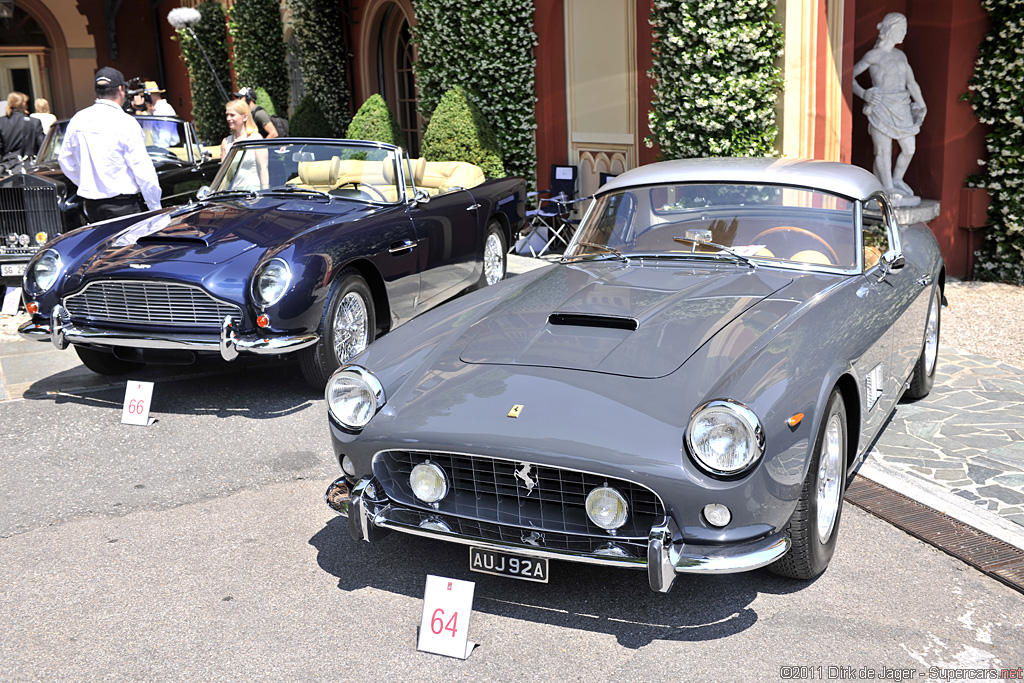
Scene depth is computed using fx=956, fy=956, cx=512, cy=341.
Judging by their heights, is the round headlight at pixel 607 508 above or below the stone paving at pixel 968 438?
above

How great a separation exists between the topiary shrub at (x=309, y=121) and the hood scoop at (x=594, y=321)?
1361 cm

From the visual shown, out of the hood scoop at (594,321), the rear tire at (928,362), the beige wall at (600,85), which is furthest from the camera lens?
the beige wall at (600,85)

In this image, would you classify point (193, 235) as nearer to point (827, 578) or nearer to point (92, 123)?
point (92, 123)

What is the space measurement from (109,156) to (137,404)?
2776mm

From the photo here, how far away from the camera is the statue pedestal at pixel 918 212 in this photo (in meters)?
8.77

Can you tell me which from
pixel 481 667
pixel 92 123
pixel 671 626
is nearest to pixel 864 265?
pixel 671 626

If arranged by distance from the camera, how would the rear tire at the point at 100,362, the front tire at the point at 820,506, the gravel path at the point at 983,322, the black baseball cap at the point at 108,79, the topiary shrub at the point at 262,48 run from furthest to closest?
the topiary shrub at the point at 262,48
the black baseball cap at the point at 108,79
the gravel path at the point at 983,322
the rear tire at the point at 100,362
the front tire at the point at 820,506

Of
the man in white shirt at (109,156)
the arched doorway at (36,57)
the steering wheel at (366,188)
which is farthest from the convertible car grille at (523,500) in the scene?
the arched doorway at (36,57)

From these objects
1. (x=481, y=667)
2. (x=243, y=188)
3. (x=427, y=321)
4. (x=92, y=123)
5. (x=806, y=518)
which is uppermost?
(x=92, y=123)

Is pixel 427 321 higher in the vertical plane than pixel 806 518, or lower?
higher

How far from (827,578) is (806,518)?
1.53 ft

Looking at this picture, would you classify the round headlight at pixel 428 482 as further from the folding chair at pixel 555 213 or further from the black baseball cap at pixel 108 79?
the folding chair at pixel 555 213

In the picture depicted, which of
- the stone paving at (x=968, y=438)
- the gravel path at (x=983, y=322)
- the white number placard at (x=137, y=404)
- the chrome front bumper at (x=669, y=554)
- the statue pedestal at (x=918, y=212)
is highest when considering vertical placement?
the statue pedestal at (x=918, y=212)

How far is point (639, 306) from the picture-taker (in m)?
3.88
